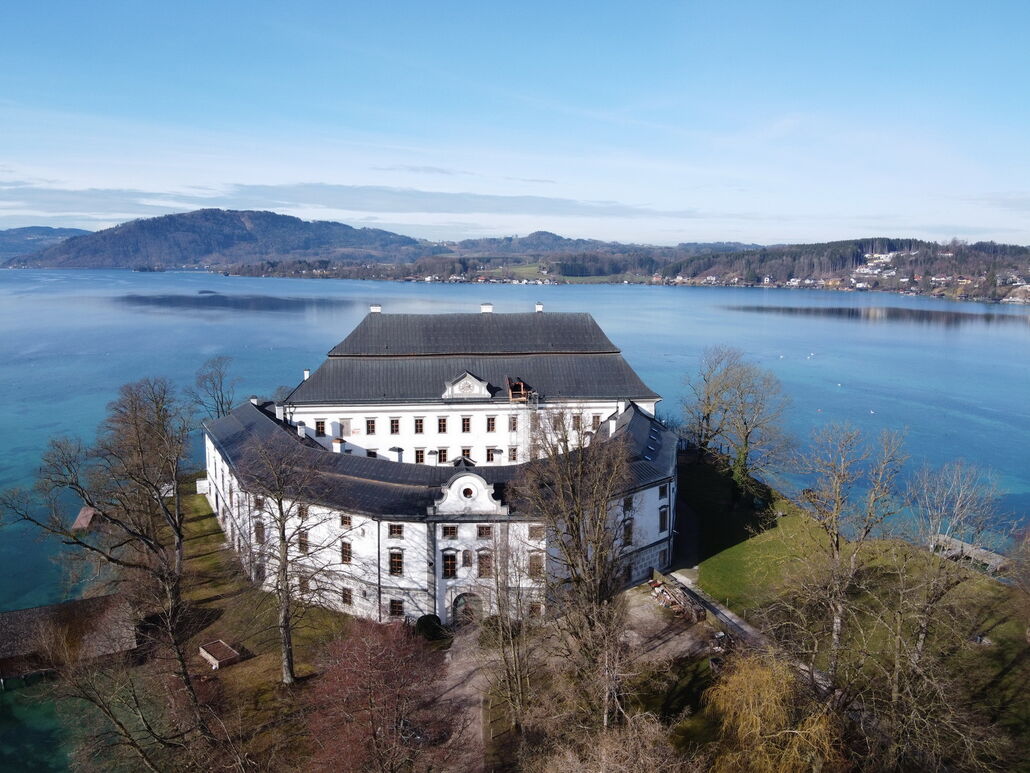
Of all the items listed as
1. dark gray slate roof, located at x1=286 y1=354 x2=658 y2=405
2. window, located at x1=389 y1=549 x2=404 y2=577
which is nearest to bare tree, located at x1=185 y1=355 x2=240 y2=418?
dark gray slate roof, located at x1=286 y1=354 x2=658 y2=405

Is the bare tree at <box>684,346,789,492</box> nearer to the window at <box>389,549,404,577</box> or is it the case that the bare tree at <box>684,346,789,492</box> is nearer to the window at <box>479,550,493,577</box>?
the window at <box>479,550,493,577</box>

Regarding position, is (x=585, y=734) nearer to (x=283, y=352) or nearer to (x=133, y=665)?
(x=133, y=665)

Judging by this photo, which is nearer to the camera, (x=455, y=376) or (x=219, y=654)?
(x=219, y=654)

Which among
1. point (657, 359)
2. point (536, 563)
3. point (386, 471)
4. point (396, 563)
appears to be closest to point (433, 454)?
point (386, 471)

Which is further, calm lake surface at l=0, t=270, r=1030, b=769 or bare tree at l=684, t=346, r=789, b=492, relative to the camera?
calm lake surface at l=0, t=270, r=1030, b=769

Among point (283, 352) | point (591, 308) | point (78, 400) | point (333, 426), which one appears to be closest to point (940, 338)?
point (591, 308)

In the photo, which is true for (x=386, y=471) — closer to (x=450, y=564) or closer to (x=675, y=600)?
(x=450, y=564)
